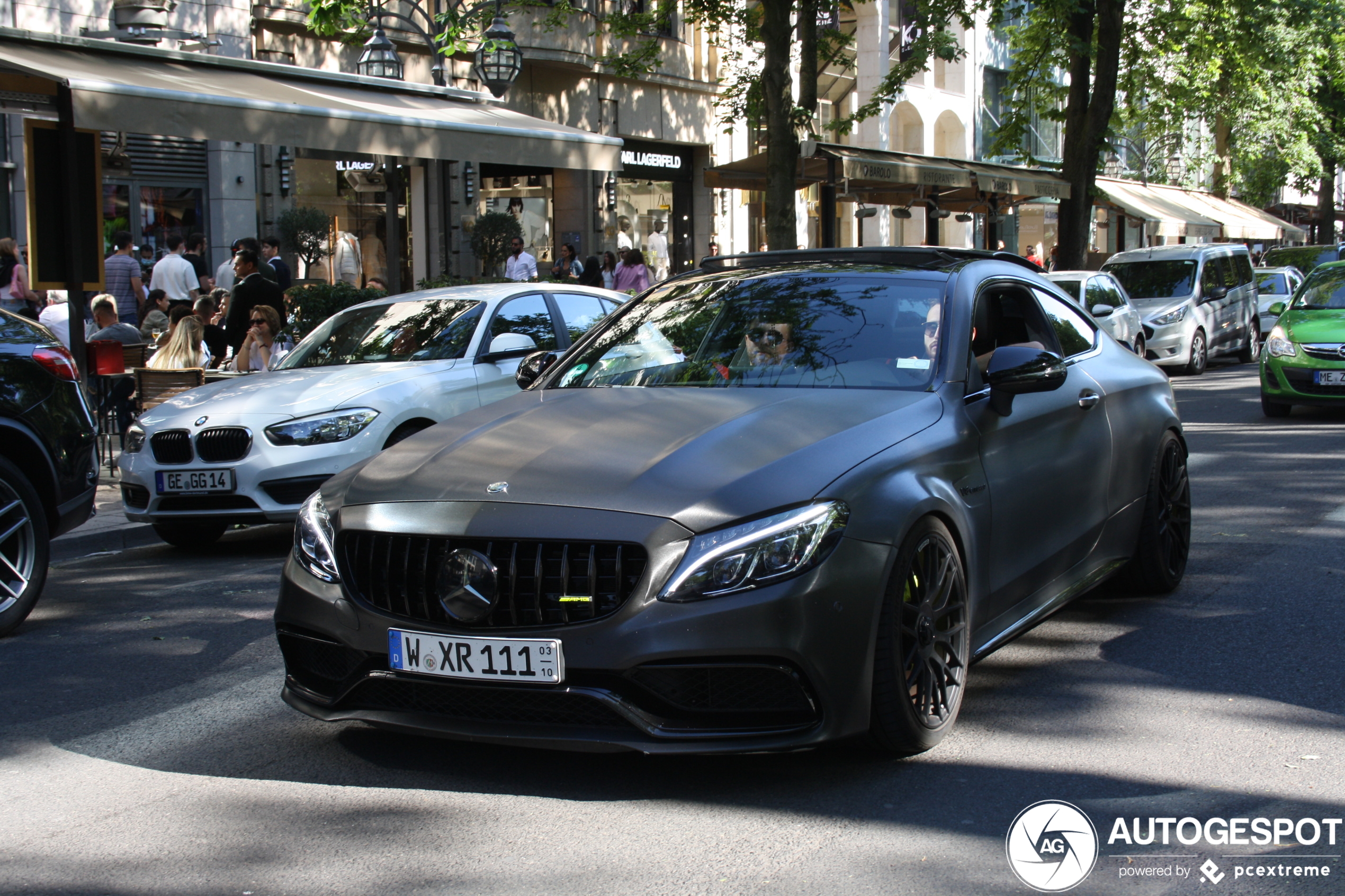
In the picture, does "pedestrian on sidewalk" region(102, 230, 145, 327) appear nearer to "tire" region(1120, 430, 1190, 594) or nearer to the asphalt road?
the asphalt road

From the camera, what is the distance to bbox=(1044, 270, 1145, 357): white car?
18922 millimetres

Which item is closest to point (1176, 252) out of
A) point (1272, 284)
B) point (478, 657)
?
point (1272, 284)

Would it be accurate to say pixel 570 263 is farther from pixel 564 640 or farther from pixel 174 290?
pixel 564 640

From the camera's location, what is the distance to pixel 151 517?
8352mm

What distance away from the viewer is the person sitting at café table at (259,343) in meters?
11.8

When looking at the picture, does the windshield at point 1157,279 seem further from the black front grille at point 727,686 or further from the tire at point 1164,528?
the black front grille at point 727,686

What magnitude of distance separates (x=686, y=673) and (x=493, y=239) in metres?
21.5

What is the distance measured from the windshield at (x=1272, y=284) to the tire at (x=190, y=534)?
24017mm

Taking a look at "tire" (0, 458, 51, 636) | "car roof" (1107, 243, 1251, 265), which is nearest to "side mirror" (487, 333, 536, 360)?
"tire" (0, 458, 51, 636)

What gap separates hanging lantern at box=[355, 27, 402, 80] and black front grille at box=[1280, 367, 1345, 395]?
10733 mm

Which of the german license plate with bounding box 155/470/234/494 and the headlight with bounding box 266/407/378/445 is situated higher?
the headlight with bounding box 266/407/378/445

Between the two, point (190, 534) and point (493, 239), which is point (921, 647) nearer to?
point (190, 534)

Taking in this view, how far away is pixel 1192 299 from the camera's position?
850 inches

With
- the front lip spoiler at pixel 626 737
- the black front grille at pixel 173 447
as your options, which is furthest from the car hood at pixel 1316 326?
the front lip spoiler at pixel 626 737
